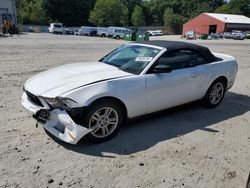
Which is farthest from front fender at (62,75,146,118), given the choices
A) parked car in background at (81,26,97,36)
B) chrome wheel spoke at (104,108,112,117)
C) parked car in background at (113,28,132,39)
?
parked car in background at (81,26,97,36)

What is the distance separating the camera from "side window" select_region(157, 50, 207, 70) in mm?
5268

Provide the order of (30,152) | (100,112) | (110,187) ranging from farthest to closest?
(100,112) → (30,152) → (110,187)

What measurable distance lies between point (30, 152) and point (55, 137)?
542 millimetres

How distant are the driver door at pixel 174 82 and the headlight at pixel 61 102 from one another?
135 cm

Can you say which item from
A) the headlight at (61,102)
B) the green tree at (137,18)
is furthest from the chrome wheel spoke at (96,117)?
the green tree at (137,18)

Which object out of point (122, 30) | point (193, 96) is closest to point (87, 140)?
point (193, 96)

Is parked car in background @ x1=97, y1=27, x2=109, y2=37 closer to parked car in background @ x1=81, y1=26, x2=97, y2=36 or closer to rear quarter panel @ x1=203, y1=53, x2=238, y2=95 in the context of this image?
parked car in background @ x1=81, y1=26, x2=97, y2=36

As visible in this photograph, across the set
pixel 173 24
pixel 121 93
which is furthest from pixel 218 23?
pixel 121 93

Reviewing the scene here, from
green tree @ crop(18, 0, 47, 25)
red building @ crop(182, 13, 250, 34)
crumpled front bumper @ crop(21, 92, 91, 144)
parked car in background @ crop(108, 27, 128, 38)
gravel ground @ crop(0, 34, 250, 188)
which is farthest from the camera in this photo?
green tree @ crop(18, 0, 47, 25)

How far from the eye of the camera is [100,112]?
171 inches

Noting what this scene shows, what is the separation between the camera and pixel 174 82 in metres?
5.20

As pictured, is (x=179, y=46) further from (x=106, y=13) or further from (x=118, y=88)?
(x=106, y=13)

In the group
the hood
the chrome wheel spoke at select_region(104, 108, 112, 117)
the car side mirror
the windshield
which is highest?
the windshield

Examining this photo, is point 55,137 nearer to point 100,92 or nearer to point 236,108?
point 100,92
